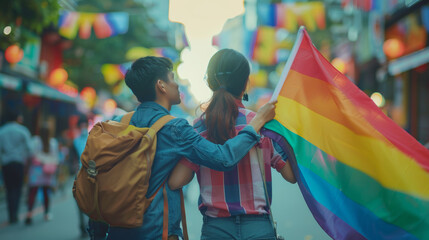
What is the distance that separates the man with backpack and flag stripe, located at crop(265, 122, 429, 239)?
12.0 inches

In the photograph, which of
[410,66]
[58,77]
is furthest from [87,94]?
[410,66]

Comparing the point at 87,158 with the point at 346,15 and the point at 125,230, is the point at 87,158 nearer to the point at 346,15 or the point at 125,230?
the point at 125,230

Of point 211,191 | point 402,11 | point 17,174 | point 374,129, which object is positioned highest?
point 402,11

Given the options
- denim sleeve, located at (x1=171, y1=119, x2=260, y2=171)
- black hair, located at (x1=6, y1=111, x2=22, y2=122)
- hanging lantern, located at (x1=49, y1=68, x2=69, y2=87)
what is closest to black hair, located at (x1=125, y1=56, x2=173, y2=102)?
denim sleeve, located at (x1=171, y1=119, x2=260, y2=171)

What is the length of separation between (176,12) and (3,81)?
6.30 metres

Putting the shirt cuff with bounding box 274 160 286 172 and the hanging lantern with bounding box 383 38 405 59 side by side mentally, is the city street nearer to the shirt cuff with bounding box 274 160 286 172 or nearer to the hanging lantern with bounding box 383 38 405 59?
the shirt cuff with bounding box 274 160 286 172

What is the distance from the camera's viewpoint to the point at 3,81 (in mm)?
12711

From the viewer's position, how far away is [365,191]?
8.07 ft

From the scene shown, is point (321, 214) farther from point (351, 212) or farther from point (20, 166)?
point (20, 166)

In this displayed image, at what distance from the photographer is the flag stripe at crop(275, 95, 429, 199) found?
2.42m

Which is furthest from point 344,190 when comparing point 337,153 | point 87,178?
point 87,178

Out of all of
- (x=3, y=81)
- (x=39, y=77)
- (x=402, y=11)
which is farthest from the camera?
(x=39, y=77)

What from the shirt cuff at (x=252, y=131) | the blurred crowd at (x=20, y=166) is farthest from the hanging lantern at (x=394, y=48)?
the shirt cuff at (x=252, y=131)

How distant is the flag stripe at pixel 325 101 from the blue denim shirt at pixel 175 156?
1.74 feet
